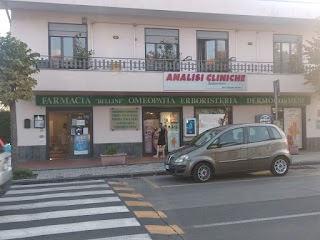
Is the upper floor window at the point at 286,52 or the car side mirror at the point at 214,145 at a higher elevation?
the upper floor window at the point at 286,52

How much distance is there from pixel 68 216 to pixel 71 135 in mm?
10732

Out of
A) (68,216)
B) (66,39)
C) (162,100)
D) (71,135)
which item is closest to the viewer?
(68,216)

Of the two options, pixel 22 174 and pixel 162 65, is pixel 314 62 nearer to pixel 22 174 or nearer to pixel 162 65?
pixel 162 65


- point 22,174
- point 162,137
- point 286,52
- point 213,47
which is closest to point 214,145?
point 162,137

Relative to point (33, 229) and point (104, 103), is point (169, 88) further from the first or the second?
point (33, 229)

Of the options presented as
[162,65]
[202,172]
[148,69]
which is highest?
[162,65]

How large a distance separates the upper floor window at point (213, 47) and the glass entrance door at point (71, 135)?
6243 mm

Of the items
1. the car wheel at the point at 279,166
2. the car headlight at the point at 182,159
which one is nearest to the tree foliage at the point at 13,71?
the car headlight at the point at 182,159

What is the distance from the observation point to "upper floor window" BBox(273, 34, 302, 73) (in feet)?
64.0

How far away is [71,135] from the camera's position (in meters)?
17.5

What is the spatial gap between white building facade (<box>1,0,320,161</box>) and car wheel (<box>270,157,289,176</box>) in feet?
19.7

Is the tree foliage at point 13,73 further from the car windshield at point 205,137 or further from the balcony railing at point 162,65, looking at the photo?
the car windshield at point 205,137

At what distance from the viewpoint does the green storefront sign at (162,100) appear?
16781 mm

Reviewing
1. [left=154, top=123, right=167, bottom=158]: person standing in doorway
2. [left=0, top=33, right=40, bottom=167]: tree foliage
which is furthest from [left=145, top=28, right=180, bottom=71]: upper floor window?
[left=0, top=33, right=40, bottom=167]: tree foliage
